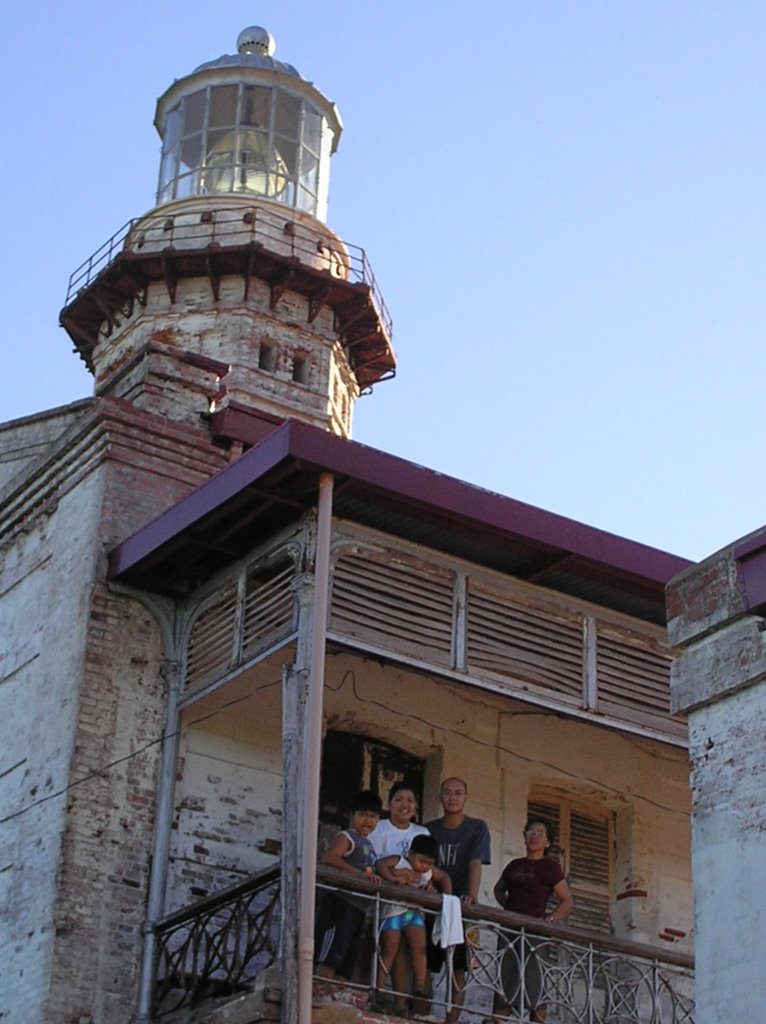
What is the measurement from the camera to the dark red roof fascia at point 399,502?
13789 mm

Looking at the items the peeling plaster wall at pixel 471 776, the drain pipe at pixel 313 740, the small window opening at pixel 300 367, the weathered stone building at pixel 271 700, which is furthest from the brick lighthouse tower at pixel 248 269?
A: the drain pipe at pixel 313 740

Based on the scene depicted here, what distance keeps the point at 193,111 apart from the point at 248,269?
4341mm

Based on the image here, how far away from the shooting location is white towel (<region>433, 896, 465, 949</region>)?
13.2 m

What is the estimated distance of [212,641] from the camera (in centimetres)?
1509

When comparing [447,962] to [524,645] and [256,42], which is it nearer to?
[524,645]

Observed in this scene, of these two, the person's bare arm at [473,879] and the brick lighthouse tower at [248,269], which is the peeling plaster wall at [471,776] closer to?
the person's bare arm at [473,879]

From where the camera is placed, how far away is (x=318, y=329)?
27859 mm

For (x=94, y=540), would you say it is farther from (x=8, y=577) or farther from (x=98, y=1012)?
(x=98, y=1012)

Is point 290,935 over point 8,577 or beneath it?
beneath

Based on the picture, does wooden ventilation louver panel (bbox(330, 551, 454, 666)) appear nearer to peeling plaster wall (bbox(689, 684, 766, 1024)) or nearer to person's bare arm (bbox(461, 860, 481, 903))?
person's bare arm (bbox(461, 860, 481, 903))

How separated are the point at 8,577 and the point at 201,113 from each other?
14.7 meters

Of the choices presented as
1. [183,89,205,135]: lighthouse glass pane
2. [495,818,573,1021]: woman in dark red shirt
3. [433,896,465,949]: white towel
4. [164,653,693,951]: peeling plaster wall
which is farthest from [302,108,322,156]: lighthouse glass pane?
[433,896,465,949]: white towel

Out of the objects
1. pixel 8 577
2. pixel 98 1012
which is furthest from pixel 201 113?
pixel 98 1012

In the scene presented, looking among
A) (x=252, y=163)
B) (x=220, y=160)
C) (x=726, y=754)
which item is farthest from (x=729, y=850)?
(x=220, y=160)
